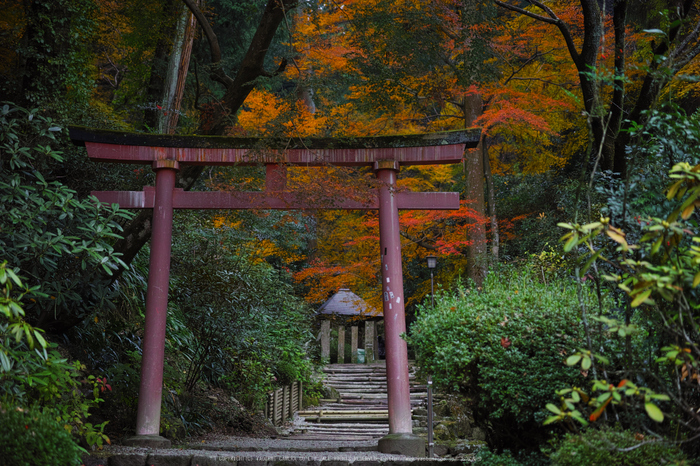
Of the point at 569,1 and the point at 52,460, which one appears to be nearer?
the point at 52,460

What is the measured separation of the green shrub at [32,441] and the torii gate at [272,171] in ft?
9.54

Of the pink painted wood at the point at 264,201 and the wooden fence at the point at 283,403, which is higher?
the pink painted wood at the point at 264,201

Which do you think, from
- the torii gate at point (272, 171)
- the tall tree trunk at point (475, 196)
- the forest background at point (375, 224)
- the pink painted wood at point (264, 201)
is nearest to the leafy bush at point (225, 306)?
the forest background at point (375, 224)

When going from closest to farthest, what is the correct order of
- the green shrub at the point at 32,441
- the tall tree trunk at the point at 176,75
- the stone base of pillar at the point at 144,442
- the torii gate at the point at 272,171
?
the green shrub at the point at 32,441 → the stone base of pillar at the point at 144,442 → the torii gate at the point at 272,171 → the tall tree trunk at the point at 176,75

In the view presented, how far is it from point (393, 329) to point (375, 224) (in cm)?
458

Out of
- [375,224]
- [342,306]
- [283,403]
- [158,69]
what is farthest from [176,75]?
[342,306]

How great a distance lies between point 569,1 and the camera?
10.8 m

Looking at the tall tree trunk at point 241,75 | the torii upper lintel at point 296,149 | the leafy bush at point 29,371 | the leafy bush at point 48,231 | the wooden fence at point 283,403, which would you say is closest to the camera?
the leafy bush at point 29,371

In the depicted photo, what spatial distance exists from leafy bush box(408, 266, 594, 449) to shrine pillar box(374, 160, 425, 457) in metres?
1.74

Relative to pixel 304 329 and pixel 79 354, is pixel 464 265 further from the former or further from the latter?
pixel 79 354

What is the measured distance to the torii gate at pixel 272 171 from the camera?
20.2 ft

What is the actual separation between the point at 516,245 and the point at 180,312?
310 inches

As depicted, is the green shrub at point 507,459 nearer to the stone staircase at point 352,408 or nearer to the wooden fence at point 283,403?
the stone staircase at point 352,408

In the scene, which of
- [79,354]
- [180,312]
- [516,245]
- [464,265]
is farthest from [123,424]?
[516,245]
